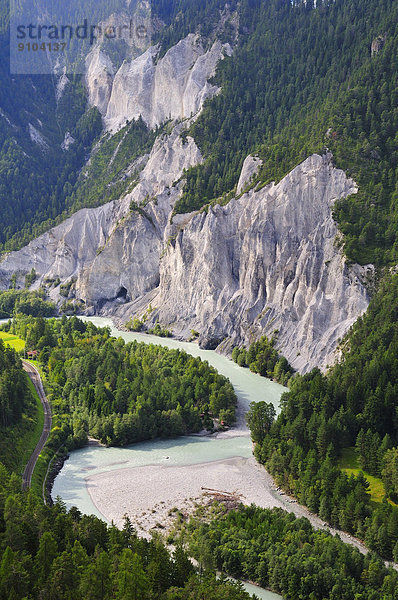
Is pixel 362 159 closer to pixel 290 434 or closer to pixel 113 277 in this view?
pixel 290 434

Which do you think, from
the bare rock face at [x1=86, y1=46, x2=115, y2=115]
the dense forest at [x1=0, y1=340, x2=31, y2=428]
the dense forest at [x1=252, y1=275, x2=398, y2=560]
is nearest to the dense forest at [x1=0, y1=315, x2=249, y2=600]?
the dense forest at [x1=0, y1=340, x2=31, y2=428]

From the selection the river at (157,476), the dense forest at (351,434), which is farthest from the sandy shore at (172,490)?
the dense forest at (351,434)

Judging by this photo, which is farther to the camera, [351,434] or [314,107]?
[314,107]

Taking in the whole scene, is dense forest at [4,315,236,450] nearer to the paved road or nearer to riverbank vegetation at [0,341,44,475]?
the paved road

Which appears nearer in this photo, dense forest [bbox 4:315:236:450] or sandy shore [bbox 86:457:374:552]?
sandy shore [bbox 86:457:374:552]

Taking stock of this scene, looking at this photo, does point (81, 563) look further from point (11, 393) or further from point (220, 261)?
point (220, 261)

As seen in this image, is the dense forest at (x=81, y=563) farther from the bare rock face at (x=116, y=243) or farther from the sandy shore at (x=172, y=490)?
the bare rock face at (x=116, y=243)

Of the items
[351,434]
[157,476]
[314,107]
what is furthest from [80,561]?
[314,107]
